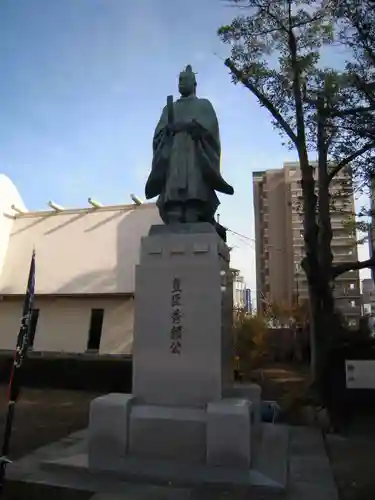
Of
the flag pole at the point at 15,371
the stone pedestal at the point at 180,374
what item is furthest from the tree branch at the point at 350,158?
the flag pole at the point at 15,371

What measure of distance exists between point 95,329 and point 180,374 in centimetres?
1202

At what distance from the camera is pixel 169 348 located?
485cm

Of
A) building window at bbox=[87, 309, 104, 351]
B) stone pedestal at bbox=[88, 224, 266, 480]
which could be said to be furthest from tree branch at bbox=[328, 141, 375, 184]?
building window at bbox=[87, 309, 104, 351]

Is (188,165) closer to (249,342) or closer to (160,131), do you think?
(160,131)

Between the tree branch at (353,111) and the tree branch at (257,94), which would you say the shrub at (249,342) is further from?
the tree branch at (353,111)

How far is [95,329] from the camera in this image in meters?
16.2

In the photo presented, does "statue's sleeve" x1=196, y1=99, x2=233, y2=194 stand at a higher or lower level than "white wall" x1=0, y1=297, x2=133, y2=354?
higher

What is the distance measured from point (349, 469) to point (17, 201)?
1965cm

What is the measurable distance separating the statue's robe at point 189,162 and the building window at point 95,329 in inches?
445

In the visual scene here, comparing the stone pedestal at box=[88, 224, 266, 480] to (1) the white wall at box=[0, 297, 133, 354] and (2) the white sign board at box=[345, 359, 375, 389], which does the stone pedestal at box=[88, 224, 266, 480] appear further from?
(1) the white wall at box=[0, 297, 133, 354]

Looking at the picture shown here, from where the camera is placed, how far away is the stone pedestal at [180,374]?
14.0 ft

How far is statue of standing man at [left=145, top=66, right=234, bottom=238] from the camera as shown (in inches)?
216

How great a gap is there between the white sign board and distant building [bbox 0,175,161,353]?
9.42 meters

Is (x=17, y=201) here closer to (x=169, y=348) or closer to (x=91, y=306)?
(x=91, y=306)
